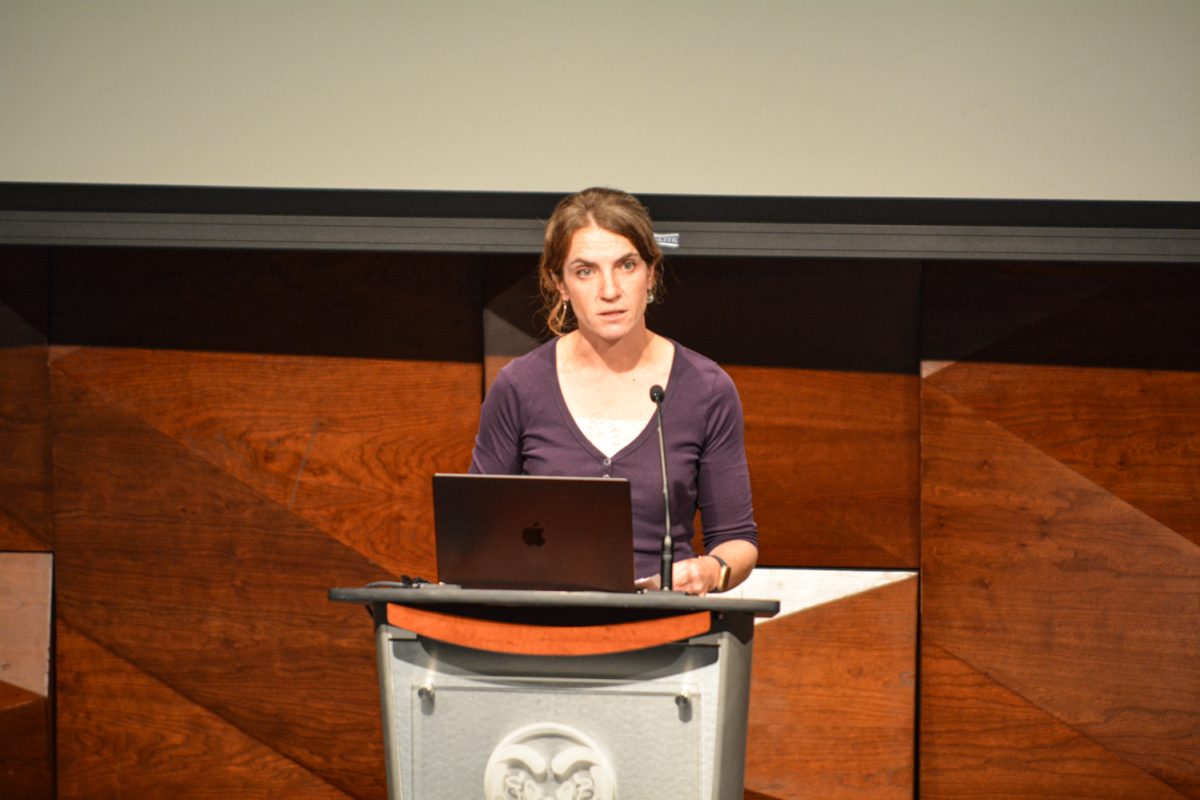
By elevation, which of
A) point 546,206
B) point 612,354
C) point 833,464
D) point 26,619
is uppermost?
point 546,206

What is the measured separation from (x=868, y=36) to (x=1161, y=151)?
0.64 m

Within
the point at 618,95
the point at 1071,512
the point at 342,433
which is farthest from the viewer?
the point at 342,433

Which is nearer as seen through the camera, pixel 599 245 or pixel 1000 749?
pixel 599 245

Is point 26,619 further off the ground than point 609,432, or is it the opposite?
point 609,432

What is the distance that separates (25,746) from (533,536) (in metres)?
2.14

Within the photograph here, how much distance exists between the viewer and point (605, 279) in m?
1.84

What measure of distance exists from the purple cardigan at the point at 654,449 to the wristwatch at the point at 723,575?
0.12 m

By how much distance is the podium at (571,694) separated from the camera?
4.55 ft

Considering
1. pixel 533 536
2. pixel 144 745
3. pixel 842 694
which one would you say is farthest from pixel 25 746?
pixel 533 536

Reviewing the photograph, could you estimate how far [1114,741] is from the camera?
8.86 ft

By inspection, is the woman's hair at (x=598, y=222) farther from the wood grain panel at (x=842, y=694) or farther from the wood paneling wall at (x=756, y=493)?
the wood grain panel at (x=842, y=694)

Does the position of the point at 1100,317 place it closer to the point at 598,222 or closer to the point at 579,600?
the point at 598,222

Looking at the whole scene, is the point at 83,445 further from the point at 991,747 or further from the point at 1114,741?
the point at 1114,741

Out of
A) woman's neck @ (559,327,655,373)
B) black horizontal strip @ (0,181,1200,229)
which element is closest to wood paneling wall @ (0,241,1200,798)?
black horizontal strip @ (0,181,1200,229)
